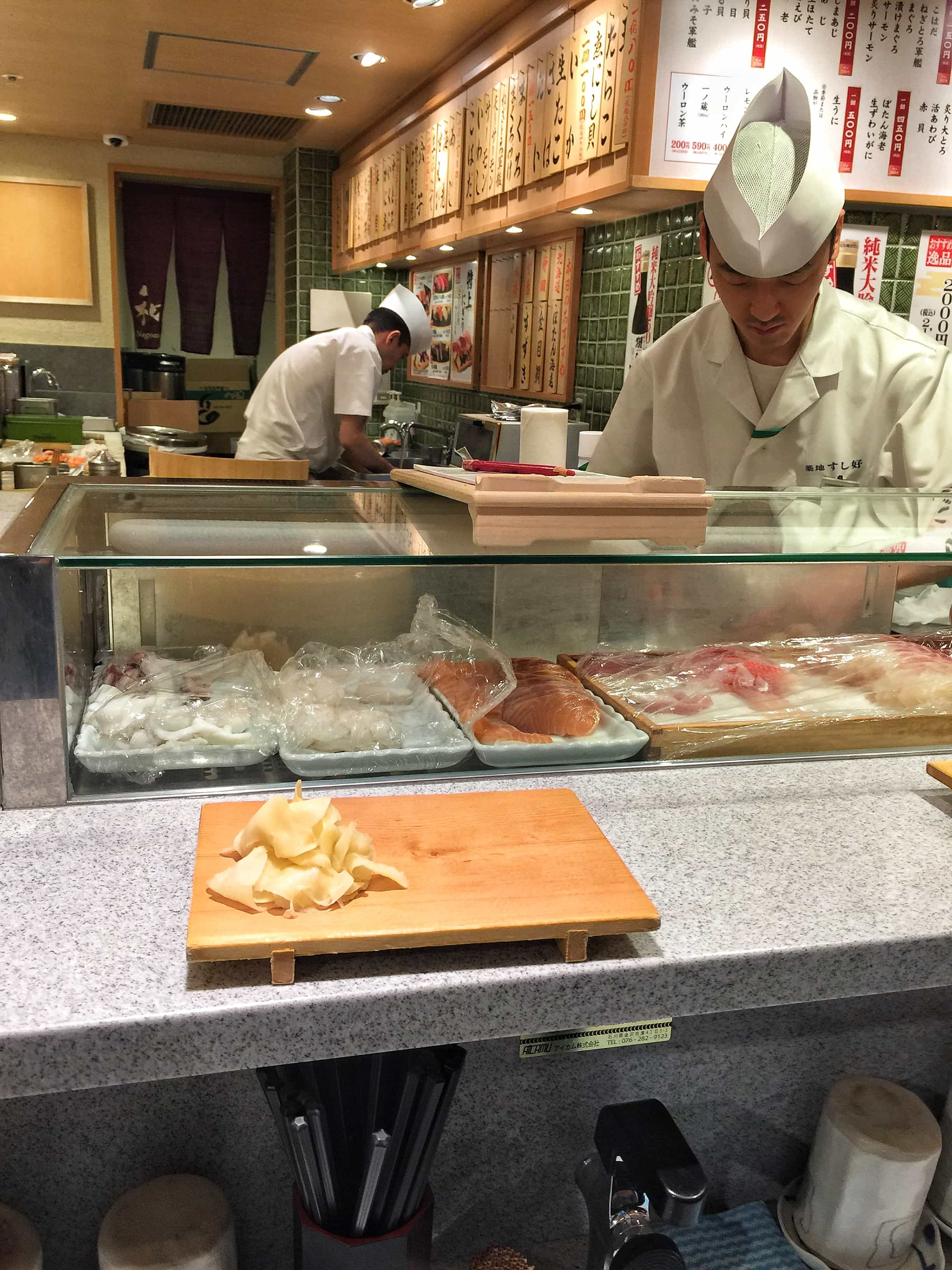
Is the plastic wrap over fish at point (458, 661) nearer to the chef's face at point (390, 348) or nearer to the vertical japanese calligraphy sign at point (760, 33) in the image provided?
the vertical japanese calligraphy sign at point (760, 33)

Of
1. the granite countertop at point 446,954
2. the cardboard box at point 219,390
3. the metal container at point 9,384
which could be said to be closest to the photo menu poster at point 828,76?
the granite countertop at point 446,954

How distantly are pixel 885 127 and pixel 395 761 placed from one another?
2.75 meters

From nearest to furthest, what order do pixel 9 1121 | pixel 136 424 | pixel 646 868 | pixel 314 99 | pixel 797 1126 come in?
pixel 646 868, pixel 9 1121, pixel 797 1126, pixel 314 99, pixel 136 424

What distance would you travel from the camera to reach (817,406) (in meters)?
2.36

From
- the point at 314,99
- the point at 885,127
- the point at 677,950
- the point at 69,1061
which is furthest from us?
the point at 314,99

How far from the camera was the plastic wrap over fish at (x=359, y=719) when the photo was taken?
118 centimetres

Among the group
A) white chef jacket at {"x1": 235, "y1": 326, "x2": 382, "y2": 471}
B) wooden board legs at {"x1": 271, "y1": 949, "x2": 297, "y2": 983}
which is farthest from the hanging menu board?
wooden board legs at {"x1": 271, "y1": 949, "x2": 297, "y2": 983}

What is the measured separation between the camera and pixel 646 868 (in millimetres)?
1036

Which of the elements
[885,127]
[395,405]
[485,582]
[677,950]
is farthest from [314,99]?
[677,950]

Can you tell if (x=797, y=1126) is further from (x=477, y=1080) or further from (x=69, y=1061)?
(x=69, y=1061)

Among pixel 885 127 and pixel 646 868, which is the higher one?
pixel 885 127

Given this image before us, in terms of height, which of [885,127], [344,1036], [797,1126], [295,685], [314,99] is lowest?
[797,1126]

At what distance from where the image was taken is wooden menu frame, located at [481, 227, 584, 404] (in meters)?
4.09

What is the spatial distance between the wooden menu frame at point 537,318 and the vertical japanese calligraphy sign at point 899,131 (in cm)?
134
